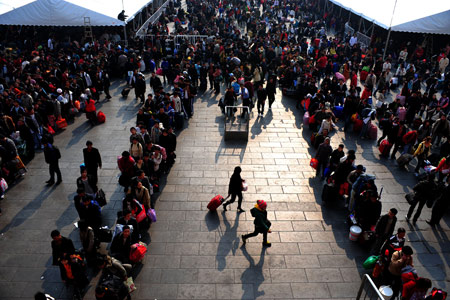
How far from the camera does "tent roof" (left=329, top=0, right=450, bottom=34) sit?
19.7 meters

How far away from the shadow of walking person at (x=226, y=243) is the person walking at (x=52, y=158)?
4.86 metres

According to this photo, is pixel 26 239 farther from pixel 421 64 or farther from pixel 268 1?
pixel 268 1

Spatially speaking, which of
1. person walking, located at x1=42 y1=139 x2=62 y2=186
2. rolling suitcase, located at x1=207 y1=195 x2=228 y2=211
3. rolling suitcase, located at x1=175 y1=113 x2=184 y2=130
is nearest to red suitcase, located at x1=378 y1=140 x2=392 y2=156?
rolling suitcase, located at x1=207 y1=195 x2=228 y2=211

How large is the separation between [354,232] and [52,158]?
7847 millimetres

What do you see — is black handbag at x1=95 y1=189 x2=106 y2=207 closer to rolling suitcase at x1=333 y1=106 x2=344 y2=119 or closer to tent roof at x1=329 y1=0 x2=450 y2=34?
rolling suitcase at x1=333 y1=106 x2=344 y2=119

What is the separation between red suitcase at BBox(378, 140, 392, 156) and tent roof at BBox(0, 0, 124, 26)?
17.9 meters

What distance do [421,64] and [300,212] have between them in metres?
15.6

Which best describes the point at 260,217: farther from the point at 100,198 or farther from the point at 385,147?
the point at 385,147

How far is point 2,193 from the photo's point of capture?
9.22 meters

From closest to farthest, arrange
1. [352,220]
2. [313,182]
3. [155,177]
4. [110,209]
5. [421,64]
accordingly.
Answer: [352,220] → [110,209] → [155,177] → [313,182] → [421,64]

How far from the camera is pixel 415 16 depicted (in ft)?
66.2

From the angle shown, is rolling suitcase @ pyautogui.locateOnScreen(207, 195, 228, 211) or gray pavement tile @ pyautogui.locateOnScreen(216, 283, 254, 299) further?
rolling suitcase @ pyautogui.locateOnScreen(207, 195, 228, 211)

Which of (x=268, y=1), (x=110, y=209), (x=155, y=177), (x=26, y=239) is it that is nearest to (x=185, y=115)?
(x=155, y=177)

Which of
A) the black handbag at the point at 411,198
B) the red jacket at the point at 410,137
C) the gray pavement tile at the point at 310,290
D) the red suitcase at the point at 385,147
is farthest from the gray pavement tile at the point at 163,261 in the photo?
the red jacket at the point at 410,137
